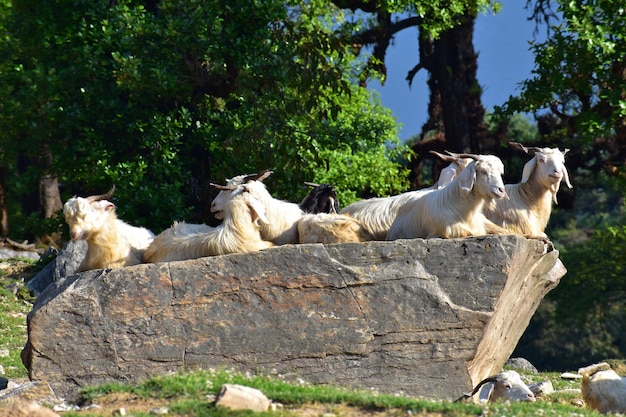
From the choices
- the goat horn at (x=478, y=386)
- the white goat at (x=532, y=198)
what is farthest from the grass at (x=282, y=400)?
the white goat at (x=532, y=198)

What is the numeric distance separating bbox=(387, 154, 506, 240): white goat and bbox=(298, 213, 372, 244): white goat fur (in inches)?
18.6

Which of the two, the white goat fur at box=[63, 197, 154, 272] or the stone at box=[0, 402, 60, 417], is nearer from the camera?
the stone at box=[0, 402, 60, 417]

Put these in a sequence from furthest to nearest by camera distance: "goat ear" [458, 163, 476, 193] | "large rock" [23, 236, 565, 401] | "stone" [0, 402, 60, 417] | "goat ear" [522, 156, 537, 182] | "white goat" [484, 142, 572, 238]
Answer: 1. "goat ear" [522, 156, 537, 182]
2. "white goat" [484, 142, 572, 238]
3. "goat ear" [458, 163, 476, 193]
4. "large rock" [23, 236, 565, 401]
5. "stone" [0, 402, 60, 417]

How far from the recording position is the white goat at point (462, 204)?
33.5 ft

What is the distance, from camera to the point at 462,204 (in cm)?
1037

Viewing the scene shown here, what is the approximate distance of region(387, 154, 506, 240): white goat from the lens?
10.2 metres

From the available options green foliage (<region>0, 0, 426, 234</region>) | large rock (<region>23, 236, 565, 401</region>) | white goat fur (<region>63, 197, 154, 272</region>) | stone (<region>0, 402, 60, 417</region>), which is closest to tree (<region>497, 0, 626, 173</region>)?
green foliage (<region>0, 0, 426, 234</region>)

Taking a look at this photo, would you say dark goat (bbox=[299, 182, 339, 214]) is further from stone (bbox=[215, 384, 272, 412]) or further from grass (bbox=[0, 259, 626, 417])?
stone (bbox=[215, 384, 272, 412])

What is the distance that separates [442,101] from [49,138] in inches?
383

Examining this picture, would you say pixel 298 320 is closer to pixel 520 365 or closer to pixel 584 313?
pixel 520 365

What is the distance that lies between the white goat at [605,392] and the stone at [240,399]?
3880mm

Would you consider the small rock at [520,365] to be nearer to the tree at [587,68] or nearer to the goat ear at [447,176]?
the tree at [587,68]

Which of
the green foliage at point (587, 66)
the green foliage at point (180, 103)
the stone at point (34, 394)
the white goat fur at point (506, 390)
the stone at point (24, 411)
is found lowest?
the stone at point (34, 394)

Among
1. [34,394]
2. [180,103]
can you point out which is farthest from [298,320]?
[180,103]
